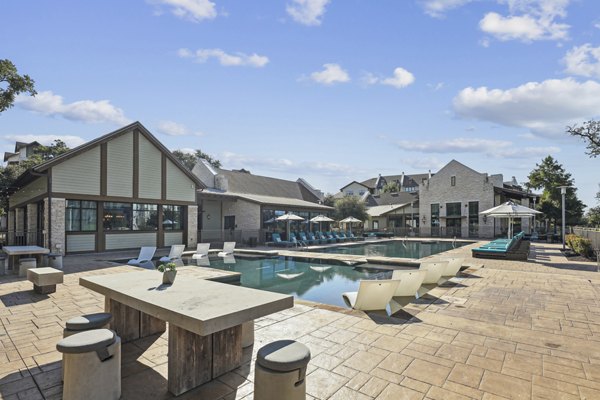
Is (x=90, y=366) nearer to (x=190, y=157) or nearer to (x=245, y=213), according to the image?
(x=245, y=213)

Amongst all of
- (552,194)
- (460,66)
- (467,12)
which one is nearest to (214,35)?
A: (467,12)

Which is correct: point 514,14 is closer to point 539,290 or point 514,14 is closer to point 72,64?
point 539,290

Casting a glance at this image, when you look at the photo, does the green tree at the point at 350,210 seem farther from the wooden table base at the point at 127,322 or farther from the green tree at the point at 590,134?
the wooden table base at the point at 127,322

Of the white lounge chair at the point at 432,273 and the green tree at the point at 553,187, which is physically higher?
the green tree at the point at 553,187

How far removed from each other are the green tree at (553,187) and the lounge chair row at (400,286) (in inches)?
1247

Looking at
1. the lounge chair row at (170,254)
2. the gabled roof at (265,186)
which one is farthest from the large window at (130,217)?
the gabled roof at (265,186)

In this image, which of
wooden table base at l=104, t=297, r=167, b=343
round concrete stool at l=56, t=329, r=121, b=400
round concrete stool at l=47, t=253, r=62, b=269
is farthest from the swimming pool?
round concrete stool at l=56, t=329, r=121, b=400

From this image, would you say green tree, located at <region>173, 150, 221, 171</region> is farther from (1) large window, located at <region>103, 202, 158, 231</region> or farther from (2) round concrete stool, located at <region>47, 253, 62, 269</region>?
(2) round concrete stool, located at <region>47, 253, 62, 269</region>

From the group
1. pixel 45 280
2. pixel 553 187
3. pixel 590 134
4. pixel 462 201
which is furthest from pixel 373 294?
pixel 553 187

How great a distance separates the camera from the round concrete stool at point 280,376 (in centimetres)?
228

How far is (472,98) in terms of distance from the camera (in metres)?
14.2

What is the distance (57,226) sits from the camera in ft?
46.3

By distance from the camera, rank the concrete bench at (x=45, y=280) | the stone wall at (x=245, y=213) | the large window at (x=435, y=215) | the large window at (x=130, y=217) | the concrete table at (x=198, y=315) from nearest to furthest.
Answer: the concrete table at (x=198, y=315)
the concrete bench at (x=45, y=280)
the large window at (x=130, y=217)
the stone wall at (x=245, y=213)
the large window at (x=435, y=215)

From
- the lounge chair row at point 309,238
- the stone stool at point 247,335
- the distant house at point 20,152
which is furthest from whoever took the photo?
the distant house at point 20,152
